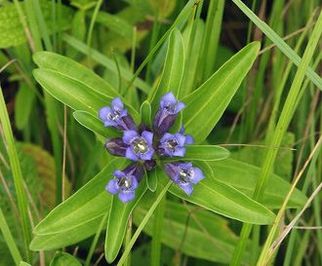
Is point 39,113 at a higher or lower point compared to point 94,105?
lower

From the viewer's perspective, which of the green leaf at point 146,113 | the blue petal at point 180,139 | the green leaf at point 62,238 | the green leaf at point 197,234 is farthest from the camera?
the green leaf at point 197,234

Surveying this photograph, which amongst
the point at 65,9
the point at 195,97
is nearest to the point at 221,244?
the point at 195,97

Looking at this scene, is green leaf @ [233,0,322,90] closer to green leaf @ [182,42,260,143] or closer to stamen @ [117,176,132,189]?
green leaf @ [182,42,260,143]

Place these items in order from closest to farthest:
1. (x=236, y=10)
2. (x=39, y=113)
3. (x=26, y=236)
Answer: (x=26, y=236)
(x=39, y=113)
(x=236, y=10)

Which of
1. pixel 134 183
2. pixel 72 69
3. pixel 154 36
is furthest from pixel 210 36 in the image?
pixel 134 183

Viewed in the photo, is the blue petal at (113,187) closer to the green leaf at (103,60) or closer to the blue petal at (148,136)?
the blue petal at (148,136)

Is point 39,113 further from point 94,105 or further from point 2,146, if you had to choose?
point 94,105

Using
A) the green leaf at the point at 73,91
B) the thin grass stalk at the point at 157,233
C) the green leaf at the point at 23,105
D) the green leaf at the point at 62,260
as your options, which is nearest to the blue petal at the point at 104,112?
the green leaf at the point at 73,91
